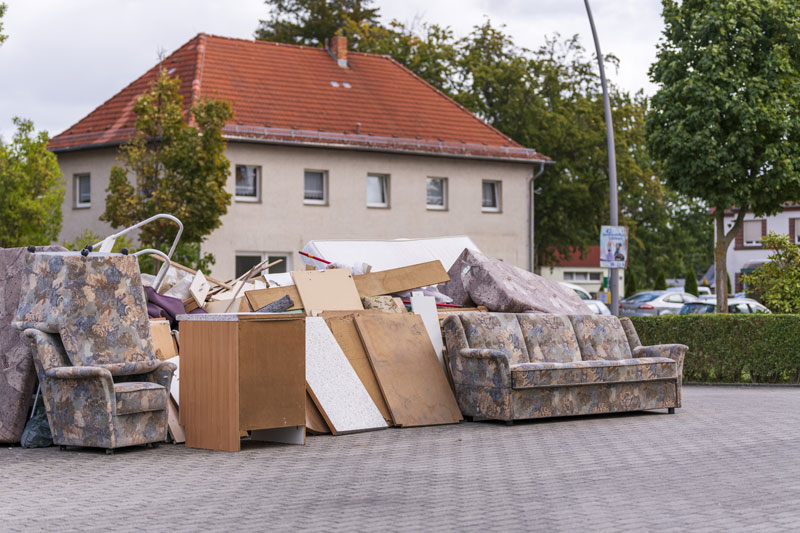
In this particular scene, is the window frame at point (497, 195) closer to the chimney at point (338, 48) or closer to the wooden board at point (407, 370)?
the chimney at point (338, 48)

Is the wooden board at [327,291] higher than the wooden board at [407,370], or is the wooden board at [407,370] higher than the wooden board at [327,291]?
the wooden board at [327,291]

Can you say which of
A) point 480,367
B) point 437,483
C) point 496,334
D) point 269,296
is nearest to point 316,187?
point 269,296

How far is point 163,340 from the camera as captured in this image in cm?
1209

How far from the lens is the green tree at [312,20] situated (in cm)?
4709

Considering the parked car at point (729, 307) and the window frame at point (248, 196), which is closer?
the parked car at point (729, 307)

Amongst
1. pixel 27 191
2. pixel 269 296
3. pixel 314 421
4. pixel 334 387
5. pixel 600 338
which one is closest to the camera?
pixel 314 421

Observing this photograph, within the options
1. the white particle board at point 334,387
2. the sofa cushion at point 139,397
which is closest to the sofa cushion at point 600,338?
the white particle board at point 334,387

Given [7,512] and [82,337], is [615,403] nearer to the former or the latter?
[82,337]

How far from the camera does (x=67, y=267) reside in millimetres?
10516

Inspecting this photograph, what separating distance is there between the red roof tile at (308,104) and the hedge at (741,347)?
53.4ft

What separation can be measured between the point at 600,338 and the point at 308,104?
22.7m

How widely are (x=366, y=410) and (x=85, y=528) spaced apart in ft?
18.5

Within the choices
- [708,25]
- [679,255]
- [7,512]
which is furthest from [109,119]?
[679,255]

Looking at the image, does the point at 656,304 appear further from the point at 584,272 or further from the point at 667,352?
the point at 584,272
